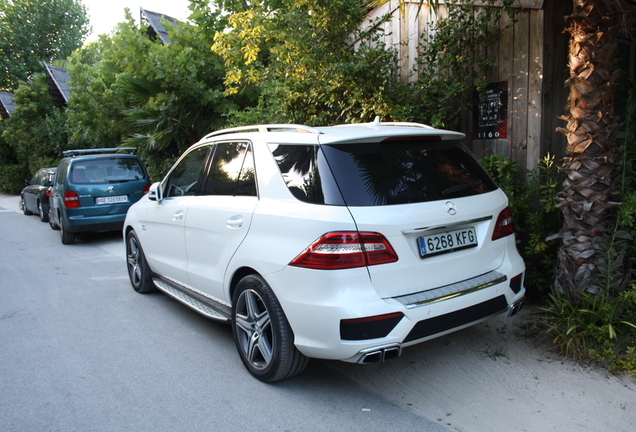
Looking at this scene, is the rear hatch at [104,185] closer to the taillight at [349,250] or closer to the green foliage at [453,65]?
the green foliage at [453,65]

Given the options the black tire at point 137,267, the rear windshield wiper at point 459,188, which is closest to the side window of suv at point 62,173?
the black tire at point 137,267

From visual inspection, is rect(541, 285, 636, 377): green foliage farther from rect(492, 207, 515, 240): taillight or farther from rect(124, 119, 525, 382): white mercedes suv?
rect(492, 207, 515, 240): taillight

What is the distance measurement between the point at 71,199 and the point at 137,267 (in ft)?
14.6

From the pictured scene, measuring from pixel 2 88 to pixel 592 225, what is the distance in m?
48.9

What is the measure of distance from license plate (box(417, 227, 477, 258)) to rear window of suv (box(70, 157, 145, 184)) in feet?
27.1

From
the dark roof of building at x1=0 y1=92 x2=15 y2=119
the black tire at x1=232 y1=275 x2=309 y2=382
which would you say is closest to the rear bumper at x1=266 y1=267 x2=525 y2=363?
the black tire at x1=232 y1=275 x2=309 y2=382

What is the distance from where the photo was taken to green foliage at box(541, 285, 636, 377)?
12.1 feet

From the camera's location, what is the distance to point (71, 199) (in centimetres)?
970

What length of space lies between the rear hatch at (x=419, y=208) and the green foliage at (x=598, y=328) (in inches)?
34.6

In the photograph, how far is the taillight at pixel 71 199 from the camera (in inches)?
381

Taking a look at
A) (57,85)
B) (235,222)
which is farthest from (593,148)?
(57,85)

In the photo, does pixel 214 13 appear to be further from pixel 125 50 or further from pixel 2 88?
pixel 2 88

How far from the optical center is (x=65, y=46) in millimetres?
44750

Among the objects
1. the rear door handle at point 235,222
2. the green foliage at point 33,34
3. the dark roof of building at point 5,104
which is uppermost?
the green foliage at point 33,34
